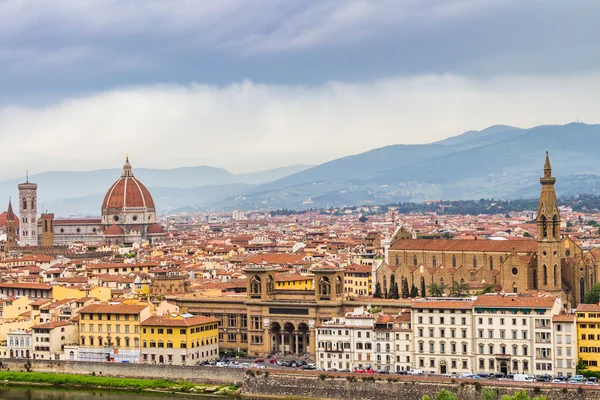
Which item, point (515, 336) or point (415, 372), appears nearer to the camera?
point (515, 336)

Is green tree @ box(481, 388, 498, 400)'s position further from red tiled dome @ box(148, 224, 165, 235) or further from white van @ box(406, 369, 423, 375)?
red tiled dome @ box(148, 224, 165, 235)

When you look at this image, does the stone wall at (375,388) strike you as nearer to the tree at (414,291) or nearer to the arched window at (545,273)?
the tree at (414,291)

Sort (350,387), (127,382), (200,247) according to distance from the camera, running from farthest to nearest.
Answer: (200,247), (127,382), (350,387)

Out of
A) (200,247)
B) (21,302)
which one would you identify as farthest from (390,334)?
(200,247)

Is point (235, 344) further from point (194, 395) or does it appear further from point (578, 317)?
point (578, 317)

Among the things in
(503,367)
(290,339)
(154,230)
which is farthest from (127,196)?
(503,367)

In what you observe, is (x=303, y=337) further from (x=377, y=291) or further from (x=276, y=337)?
(x=377, y=291)
